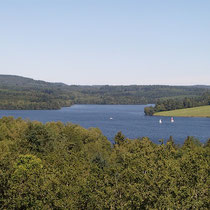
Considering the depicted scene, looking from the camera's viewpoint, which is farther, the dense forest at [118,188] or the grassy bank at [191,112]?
the grassy bank at [191,112]

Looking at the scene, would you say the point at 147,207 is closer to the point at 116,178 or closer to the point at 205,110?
the point at 116,178

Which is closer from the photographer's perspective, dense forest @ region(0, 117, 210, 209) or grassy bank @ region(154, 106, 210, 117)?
dense forest @ region(0, 117, 210, 209)

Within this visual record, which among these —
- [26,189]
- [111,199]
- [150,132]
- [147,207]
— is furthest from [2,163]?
[150,132]

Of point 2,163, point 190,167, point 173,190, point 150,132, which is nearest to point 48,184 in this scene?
point 2,163

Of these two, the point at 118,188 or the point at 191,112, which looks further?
the point at 191,112

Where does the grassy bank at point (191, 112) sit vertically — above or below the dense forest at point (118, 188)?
below

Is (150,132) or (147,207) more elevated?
(147,207)

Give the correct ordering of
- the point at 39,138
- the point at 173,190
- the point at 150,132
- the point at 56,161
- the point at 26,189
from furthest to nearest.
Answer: the point at 150,132, the point at 39,138, the point at 56,161, the point at 26,189, the point at 173,190

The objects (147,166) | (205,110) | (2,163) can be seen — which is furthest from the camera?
(205,110)

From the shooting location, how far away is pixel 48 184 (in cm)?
2161

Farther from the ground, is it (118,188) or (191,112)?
(118,188)

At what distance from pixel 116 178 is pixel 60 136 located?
44621mm

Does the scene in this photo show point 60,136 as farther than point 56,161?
Yes

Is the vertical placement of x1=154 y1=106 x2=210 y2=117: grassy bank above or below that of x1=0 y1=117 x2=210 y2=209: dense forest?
below
